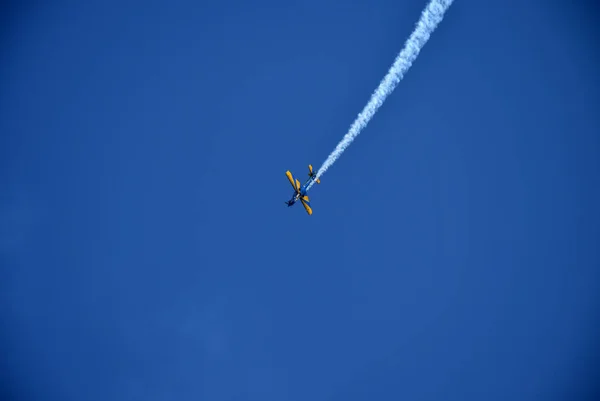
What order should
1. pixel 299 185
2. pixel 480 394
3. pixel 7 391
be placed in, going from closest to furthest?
pixel 299 185 < pixel 7 391 < pixel 480 394

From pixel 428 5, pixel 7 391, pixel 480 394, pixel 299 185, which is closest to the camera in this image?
pixel 428 5

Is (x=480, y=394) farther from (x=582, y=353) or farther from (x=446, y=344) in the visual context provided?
(x=582, y=353)

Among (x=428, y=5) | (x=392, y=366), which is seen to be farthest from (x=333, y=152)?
(x=392, y=366)

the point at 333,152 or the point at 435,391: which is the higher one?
the point at 333,152

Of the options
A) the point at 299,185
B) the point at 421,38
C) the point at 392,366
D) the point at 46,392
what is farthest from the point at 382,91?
the point at 46,392

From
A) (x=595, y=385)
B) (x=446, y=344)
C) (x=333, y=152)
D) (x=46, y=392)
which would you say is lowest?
(x=595, y=385)

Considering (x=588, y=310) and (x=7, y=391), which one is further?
(x=588, y=310)

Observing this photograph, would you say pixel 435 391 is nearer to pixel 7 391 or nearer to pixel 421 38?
pixel 421 38
